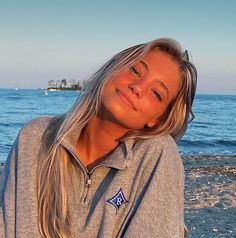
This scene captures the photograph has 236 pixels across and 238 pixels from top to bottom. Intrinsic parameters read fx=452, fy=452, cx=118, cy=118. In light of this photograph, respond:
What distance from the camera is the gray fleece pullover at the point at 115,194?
2436 millimetres

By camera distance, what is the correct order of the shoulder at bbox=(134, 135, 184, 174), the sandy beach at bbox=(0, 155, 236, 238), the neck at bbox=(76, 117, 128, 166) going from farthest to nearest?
the sandy beach at bbox=(0, 155, 236, 238) → the neck at bbox=(76, 117, 128, 166) → the shoulder at bbox=(134, 135, 184, 174)

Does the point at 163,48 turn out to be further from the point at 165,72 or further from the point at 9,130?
the point at 9,130

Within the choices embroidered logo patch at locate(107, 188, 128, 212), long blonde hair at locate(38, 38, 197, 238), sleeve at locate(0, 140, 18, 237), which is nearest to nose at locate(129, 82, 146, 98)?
long blonde hair at locate(38, 38, 197, 238)

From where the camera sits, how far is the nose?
2.49m

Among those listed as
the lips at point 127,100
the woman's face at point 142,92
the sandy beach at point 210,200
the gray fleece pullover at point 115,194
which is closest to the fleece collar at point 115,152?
the gray fleece pullover at point 115,194

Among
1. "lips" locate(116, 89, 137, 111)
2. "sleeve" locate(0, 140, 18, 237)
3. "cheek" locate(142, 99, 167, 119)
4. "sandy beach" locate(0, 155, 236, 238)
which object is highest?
"lips" locate(116, 89, 137, 111)

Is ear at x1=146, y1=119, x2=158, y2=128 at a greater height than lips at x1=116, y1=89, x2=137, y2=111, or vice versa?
lips at x1=116, y1=89, x2=137, y2=111

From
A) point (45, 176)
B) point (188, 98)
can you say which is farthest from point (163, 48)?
point (45, 176)

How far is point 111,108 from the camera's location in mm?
2484

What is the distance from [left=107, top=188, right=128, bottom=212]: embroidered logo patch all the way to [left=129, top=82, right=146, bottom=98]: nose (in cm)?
54

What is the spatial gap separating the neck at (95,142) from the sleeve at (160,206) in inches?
12.0

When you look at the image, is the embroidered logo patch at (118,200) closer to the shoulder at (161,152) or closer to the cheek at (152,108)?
the shoulder at (161,152)

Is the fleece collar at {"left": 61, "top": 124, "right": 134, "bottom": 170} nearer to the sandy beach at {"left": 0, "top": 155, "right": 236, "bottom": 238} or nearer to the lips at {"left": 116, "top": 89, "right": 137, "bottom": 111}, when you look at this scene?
the lips at {"left": 116, "top": 89, "right": 137, "bottom": 111}

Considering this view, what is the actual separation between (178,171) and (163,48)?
0.72 m
